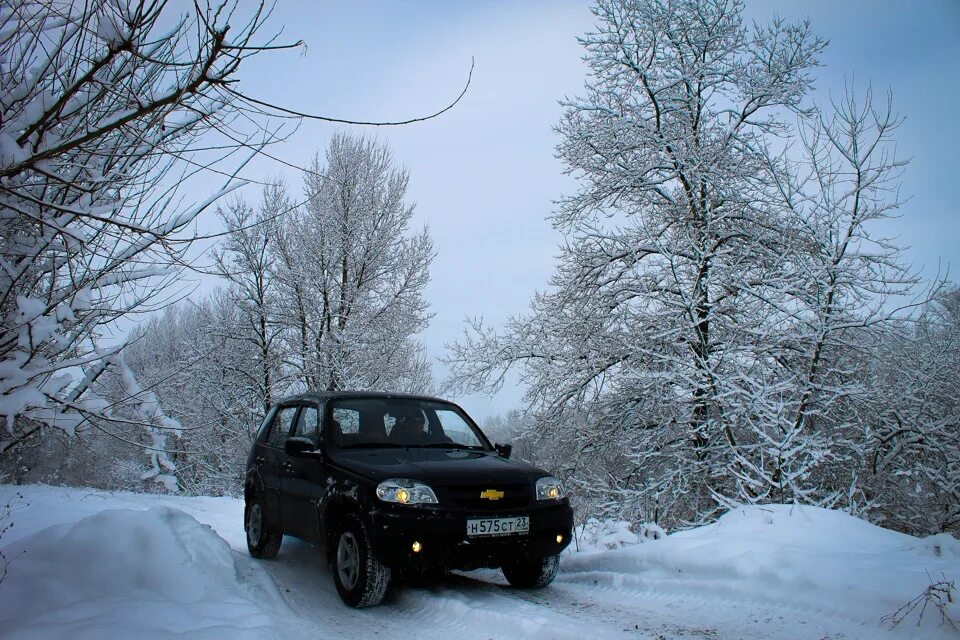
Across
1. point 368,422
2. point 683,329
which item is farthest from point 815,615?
point 683,329

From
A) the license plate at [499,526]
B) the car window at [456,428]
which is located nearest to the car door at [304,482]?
the car window at [456,428]

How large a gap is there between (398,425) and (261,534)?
6.54ft

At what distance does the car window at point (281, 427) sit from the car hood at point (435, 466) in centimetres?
131

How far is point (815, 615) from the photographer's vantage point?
13.5 feet

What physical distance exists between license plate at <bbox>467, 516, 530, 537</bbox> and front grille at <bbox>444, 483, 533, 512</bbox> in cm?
9

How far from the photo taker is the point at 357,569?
470cm

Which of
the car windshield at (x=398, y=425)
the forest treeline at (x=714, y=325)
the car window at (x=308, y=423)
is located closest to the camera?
the car windshield at (x=398, y=425)

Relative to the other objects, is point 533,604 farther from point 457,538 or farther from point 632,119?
point 632,119

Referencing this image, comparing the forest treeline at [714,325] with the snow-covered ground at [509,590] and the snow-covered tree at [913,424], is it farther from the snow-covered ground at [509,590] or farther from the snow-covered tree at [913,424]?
the snow-covered ground at [509,590]

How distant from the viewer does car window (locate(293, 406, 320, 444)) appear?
580cm

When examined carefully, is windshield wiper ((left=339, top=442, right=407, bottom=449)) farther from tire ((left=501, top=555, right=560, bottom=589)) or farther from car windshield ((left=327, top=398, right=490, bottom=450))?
tire ((left=501, top=555, right=560, bottom=589))

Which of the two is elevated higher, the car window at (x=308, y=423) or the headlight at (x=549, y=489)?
the car window at (x=308, y=423)

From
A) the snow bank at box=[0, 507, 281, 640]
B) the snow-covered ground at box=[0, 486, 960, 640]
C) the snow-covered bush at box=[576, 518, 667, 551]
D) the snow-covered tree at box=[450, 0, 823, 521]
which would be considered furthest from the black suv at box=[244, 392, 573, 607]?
the snow-covered tree at box=[450, 0, 823, 521]

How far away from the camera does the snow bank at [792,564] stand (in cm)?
409
